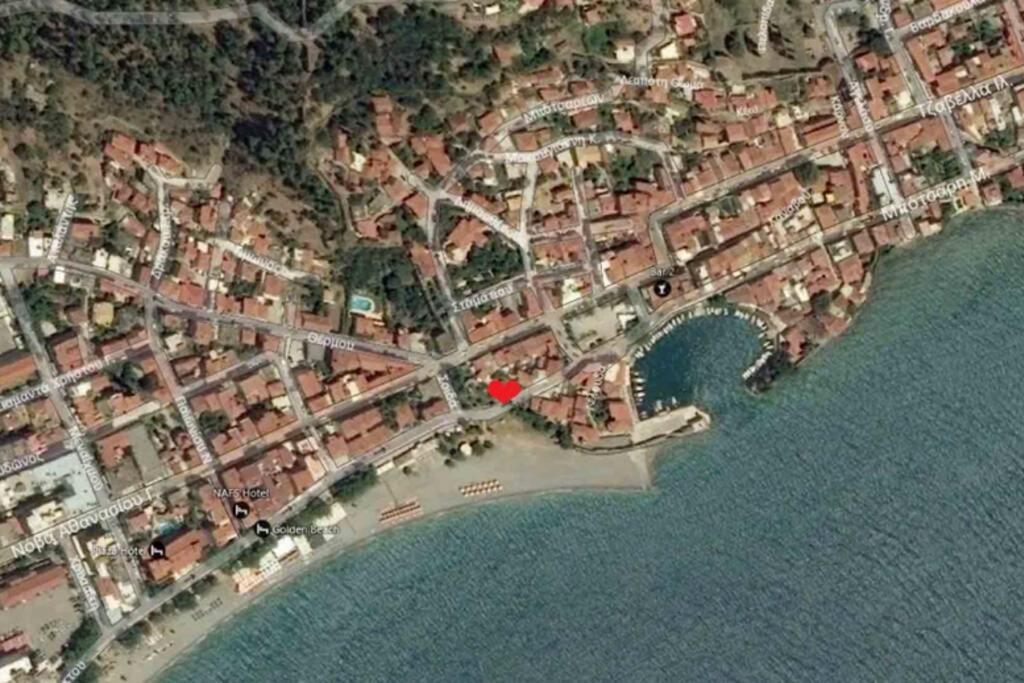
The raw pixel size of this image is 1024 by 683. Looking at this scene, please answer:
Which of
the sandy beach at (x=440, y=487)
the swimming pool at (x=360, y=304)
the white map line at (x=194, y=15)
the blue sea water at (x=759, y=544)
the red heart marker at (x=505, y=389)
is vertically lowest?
the blue sea water at (x=759, y=544)

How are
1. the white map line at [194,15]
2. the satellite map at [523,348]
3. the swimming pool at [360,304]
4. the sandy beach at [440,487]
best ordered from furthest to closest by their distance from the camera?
the sandy beach at [440,487], the swimming pool at [360,304], the satellite map at [523,348], the white map line at [194,15]

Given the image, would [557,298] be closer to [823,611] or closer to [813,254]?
[813,254]

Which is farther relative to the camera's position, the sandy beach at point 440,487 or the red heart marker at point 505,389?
the sandy beach at point 440,487

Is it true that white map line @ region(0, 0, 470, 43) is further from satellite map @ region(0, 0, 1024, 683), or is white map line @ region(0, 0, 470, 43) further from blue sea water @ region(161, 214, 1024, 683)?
blue sea water @ region(161, 214, 1024, 683)

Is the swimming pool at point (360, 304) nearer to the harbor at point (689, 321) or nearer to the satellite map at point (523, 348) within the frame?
the satellite map at point (523, 348)

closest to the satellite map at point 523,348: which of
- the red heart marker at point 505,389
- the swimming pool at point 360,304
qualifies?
the red heart marker at point 505,389

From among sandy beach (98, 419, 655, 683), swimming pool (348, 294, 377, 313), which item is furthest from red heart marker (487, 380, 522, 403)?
swimming pool (348, 294, 377, 313)
